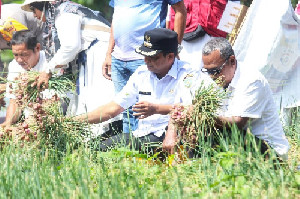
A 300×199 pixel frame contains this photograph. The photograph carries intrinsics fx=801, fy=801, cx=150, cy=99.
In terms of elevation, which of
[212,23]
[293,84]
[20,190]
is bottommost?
[20,190]

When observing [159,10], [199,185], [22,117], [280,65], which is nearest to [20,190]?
[199,185]

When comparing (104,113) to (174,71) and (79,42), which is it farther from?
(79,42)

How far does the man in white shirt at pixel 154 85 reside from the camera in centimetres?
559

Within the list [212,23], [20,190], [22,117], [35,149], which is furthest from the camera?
[212,23]

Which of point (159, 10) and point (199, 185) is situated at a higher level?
point (159, 10)

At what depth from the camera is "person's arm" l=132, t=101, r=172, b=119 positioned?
17.0 feet

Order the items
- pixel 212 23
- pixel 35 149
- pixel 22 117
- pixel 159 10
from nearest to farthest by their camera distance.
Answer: pixel 35 149
pixel 22 117
pixel 159 10
pixel 212 23

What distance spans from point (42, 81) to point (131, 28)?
0.87 m

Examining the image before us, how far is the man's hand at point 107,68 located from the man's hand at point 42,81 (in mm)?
792

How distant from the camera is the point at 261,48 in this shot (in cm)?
684

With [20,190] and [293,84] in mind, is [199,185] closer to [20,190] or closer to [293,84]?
[20,190]

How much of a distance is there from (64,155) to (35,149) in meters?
0.20

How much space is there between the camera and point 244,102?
5.11m

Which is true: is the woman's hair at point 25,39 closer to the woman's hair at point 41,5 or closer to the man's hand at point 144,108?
the woman's hair at point 41,5
